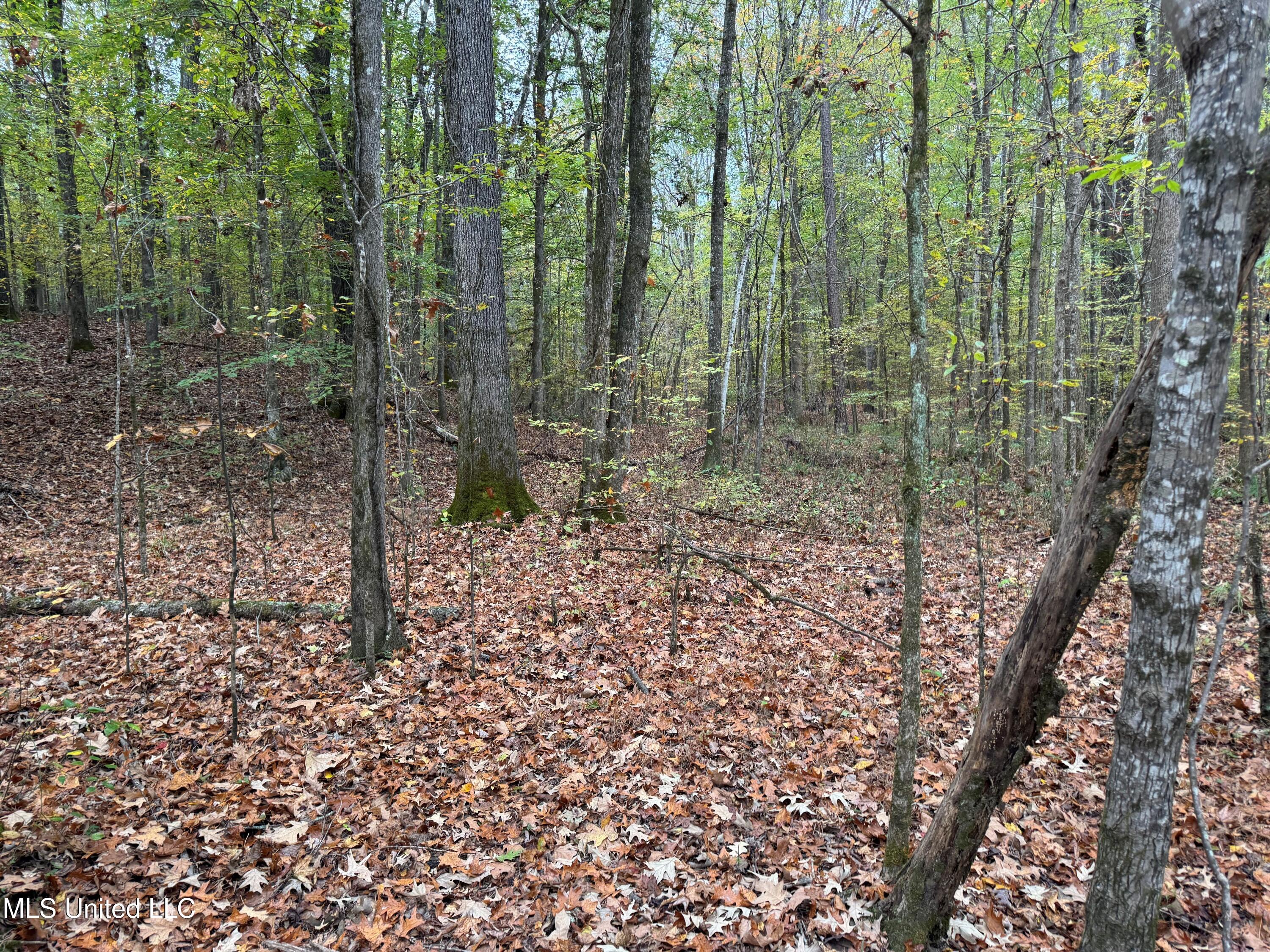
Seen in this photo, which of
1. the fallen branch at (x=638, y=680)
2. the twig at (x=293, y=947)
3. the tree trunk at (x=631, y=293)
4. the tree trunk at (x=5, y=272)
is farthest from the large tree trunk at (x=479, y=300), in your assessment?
the tree trunk at (x=5, y=272)

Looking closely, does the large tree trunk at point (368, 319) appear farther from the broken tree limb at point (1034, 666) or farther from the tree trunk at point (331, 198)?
the tree trunk at point (331, 198)

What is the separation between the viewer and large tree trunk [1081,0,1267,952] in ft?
6.24

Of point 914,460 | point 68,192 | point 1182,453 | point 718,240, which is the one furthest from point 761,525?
point 68,192

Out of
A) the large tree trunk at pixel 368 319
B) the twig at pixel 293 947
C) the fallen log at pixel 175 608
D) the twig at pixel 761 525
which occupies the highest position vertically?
the large tree trunk at pixel 368 319

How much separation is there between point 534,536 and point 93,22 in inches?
475

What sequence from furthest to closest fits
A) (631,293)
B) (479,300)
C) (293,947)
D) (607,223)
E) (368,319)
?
(631,293)
(479,300)
(607,223)
(368,319)
(293,947)

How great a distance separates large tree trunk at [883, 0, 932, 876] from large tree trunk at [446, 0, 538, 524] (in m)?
6.21

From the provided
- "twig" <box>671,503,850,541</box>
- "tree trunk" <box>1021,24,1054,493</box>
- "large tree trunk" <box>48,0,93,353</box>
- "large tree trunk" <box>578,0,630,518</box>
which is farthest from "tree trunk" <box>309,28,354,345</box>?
"tree trunk" <box>1021,24,1054,493</box>

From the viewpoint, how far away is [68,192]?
42.1ft

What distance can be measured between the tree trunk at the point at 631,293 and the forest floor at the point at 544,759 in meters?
1.00

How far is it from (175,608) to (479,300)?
545 cm

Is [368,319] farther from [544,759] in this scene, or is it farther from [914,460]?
[914,460]

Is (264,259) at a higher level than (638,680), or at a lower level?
higher

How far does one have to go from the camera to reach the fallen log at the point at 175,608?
6234mm
